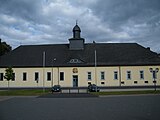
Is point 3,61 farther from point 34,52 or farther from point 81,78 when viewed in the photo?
point 81,78

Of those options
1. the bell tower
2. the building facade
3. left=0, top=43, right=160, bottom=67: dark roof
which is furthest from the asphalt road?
the bell tower

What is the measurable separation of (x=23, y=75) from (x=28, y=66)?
2308 mm

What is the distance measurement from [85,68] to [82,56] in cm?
385

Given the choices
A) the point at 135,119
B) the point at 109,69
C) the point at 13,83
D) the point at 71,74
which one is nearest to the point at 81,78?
the point at 71,74

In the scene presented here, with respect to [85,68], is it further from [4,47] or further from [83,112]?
[83,112]

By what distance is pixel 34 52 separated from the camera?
57250 millimetres

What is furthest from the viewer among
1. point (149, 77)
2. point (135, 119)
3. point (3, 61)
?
point (3, 61)

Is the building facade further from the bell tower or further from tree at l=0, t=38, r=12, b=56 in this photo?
tree at l=0, t=38, r=12, b=56

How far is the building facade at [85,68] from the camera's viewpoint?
50812 millimetres

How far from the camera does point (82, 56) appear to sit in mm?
54250

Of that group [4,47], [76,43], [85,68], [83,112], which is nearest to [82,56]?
[85,68]

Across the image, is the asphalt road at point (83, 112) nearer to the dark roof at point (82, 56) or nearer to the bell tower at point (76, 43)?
the dark roof at point (82, 56)

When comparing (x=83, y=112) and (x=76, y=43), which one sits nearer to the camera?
(x=83, y=112)

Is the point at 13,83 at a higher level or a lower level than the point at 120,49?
lower
